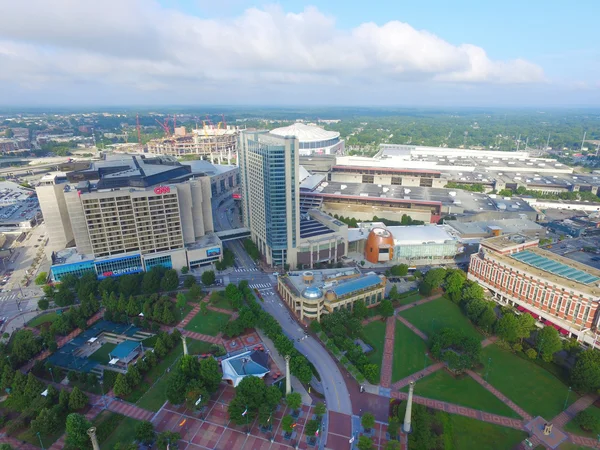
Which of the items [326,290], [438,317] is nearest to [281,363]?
[326,290]

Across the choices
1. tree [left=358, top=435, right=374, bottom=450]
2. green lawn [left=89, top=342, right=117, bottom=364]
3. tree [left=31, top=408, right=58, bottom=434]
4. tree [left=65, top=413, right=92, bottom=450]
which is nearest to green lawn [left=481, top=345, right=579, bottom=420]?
tree [left=358, top=435, right=374, bottom=450]

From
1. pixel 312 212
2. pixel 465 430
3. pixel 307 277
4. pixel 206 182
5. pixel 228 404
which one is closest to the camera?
pixel 465 430

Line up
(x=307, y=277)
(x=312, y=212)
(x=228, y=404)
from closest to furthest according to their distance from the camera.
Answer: (x=228, y=404), (x=307, y=277), (x=312, y=212)

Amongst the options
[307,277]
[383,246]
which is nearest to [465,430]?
[307,277]

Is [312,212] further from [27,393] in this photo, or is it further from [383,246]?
[27,393]

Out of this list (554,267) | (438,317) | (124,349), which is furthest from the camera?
(438,317)

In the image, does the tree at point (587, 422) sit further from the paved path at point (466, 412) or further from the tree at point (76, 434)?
the tree at point (76, 434)

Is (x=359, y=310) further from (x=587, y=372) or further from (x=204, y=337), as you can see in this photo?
(x=587, y=372)
